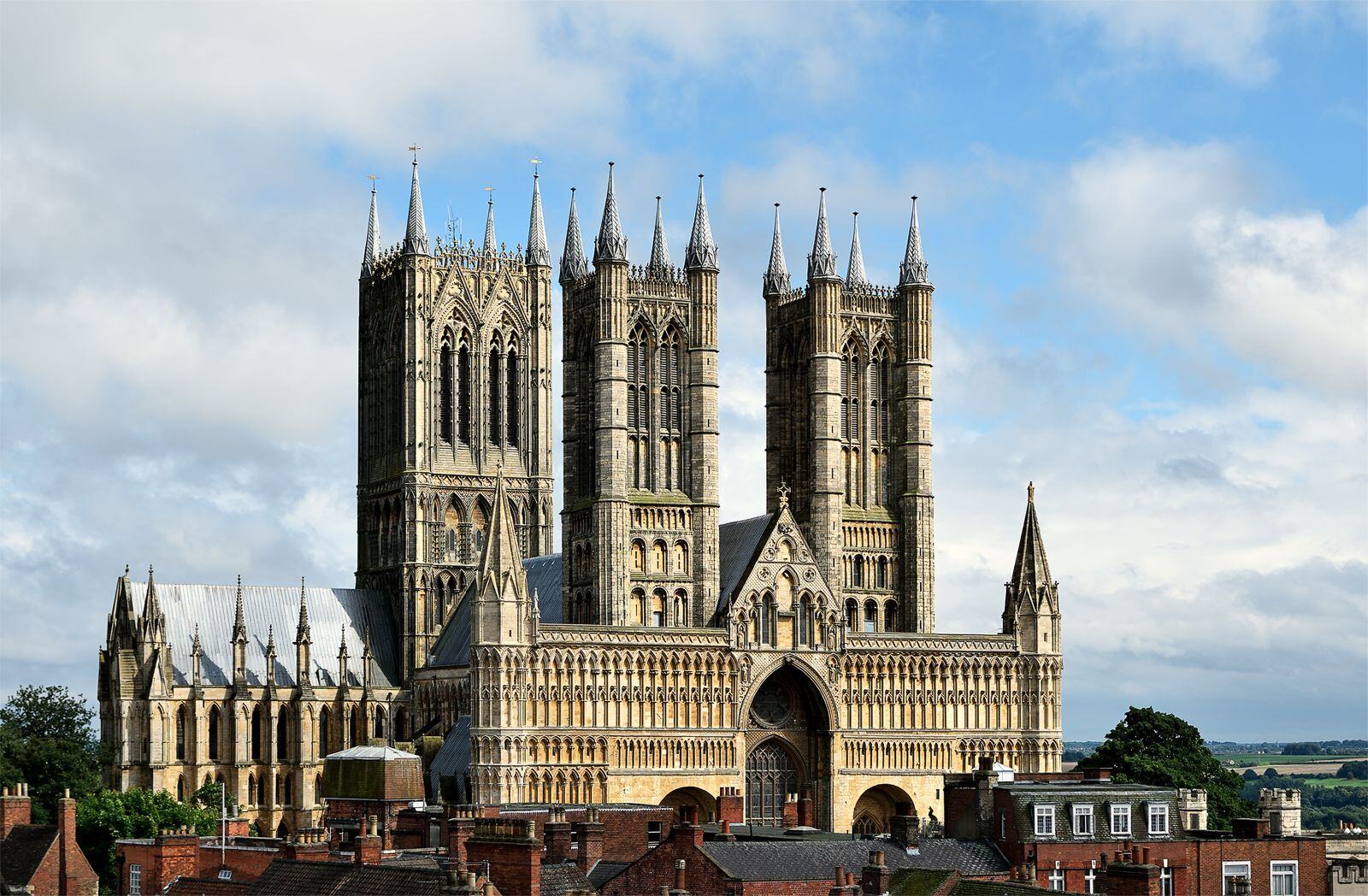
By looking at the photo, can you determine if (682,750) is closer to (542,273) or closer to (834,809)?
(834,809)

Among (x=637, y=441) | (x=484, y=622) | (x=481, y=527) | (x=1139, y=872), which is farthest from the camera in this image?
(x=481, y=527)

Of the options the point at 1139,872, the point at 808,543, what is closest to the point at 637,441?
the point at 808,543

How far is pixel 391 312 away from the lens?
496 feet

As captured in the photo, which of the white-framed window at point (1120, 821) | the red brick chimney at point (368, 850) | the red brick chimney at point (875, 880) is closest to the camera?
the red brick chimney at point (875, 880)

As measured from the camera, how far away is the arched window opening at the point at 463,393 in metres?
148

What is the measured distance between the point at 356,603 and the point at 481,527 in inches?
327

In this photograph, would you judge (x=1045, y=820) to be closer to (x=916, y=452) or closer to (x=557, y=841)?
(x=557, y=841)

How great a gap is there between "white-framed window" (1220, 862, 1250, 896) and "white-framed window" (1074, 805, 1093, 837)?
5351 mm

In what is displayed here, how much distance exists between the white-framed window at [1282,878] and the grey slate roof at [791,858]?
9.97 m

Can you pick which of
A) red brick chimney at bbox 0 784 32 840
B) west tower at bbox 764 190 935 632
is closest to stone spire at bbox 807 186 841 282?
west tower at bbox 764 190 935 632

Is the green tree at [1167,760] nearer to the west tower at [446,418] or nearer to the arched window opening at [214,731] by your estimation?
the west tower at [446,418]

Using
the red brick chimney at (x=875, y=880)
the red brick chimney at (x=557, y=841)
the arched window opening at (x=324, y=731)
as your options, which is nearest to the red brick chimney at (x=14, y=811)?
the red brick chimney at (x=557, y=841)

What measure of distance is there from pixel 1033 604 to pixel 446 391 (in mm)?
37331

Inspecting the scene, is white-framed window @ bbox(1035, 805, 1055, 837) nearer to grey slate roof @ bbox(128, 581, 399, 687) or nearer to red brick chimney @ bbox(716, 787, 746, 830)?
red brick chimney @ bbox(716, 787, 746, 830)
